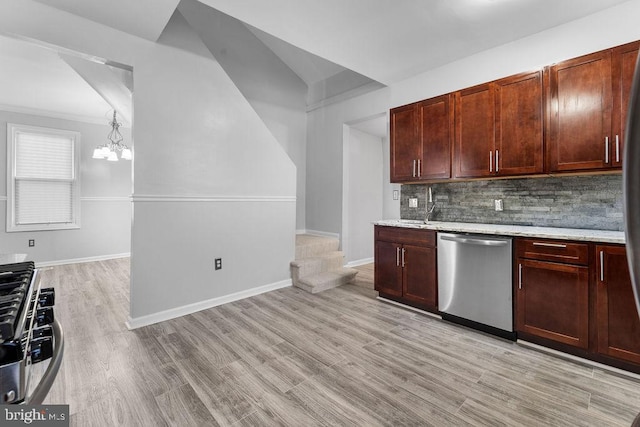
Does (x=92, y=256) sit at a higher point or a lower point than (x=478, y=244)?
lower

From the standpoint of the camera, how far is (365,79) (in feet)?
14.3

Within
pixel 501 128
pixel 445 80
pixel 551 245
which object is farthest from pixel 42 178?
pixel 551 245

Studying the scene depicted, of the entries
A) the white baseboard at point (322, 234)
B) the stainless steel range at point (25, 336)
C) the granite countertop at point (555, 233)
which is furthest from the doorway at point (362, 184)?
the stainless steel range at point (25, 336)

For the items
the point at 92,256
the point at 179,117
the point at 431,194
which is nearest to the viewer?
the point at 179,117

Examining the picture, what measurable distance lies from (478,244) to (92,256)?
6.30 meters

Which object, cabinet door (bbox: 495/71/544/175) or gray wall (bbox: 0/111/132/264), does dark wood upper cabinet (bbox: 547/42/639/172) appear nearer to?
cabinet door (bbox: 495/71/544/175)

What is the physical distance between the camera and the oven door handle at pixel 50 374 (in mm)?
625

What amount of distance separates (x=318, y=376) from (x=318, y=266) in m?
2.18

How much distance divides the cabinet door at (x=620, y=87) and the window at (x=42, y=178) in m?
7.16

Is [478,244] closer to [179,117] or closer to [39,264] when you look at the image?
[179,117]

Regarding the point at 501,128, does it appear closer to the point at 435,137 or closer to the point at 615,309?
the point at 435,137

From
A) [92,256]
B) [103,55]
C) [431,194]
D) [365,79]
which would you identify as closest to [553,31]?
[431,194]

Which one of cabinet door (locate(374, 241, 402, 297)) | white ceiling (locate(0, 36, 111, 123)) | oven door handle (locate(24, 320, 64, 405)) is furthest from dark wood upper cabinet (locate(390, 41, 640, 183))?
white ceiling (locate(0, 36, 111, 123))

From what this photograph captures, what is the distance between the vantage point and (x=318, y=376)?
198 cm
